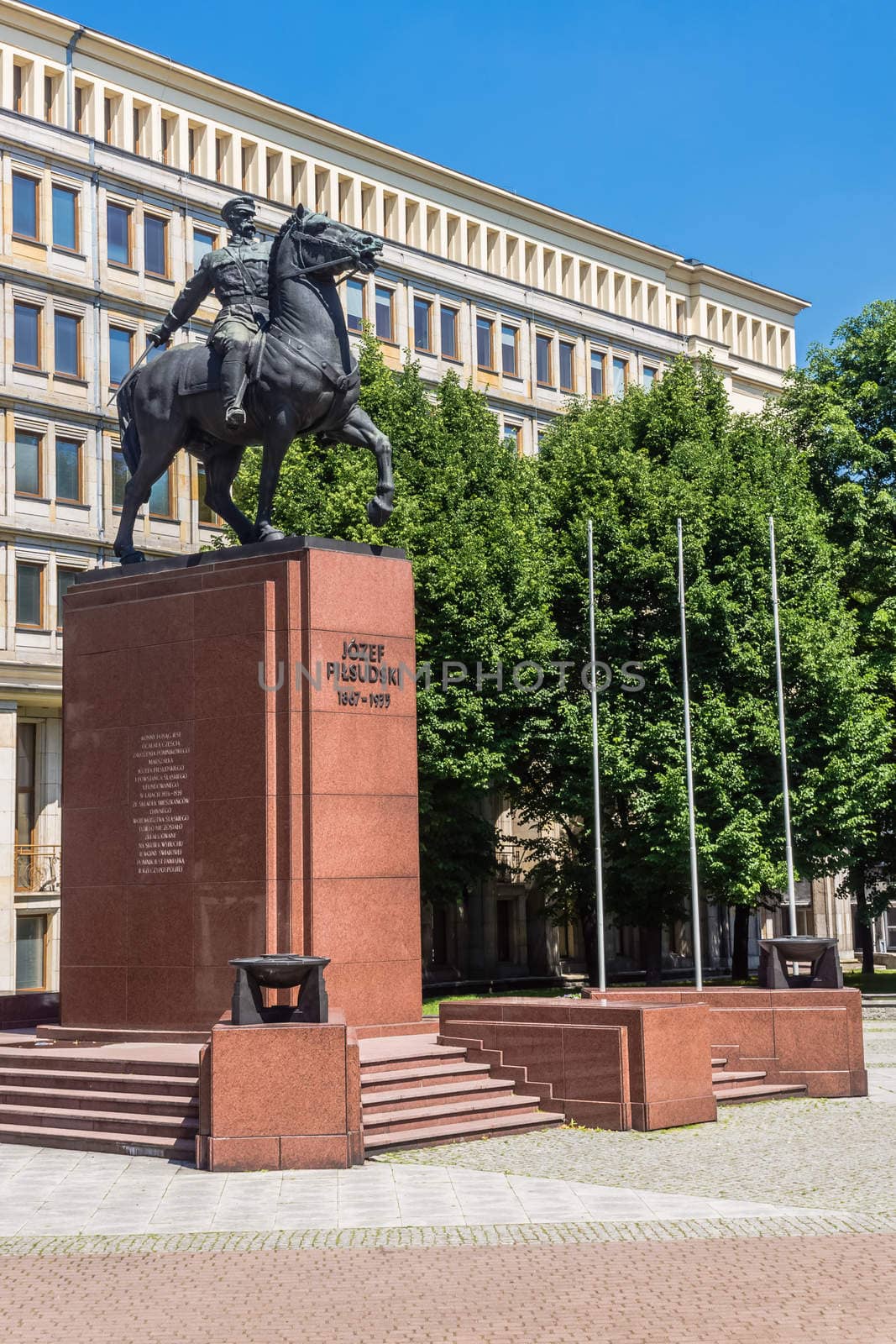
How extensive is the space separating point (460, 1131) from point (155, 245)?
141ft

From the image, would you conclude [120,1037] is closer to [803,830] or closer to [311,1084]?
[311,1084]

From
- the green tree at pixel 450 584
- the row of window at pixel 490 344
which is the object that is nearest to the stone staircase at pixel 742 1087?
the green tree at pixel 450 584

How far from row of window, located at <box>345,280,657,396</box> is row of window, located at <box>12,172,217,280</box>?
280 inches

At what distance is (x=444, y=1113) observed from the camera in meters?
17.0

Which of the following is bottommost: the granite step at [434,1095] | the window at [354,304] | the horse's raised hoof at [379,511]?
the granite step at [434,1095]

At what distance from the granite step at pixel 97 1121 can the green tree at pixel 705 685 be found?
2278cm

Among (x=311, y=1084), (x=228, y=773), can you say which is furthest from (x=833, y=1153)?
(x=228, y=773)

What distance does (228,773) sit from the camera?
19.5 meters

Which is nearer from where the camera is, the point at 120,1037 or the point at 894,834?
the point at 120,1037

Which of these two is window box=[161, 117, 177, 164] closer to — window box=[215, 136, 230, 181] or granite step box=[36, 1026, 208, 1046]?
window box=[215, 136, 230, 181]

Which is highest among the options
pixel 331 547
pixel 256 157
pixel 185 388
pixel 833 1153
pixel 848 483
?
pixel 256 157

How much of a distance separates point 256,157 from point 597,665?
2767cm

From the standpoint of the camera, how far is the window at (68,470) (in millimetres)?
50844

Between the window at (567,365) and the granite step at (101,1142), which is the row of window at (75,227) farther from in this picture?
the granite step at (101,1142)
